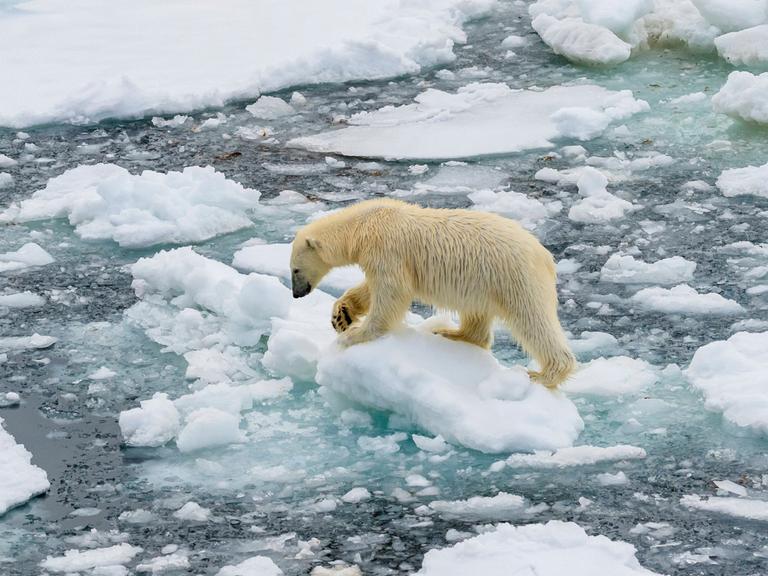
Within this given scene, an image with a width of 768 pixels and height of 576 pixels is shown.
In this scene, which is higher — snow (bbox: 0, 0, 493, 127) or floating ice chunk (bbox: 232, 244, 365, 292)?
snow (bbox: 0, 0, 493, 127)

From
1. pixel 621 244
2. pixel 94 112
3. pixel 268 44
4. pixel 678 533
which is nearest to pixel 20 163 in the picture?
pixel 94 112

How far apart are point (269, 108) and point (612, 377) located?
4.94 metres

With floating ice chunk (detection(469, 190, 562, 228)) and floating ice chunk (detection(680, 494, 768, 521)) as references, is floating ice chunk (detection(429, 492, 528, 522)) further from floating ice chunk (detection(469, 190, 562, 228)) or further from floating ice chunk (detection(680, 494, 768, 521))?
floating ice chunk (detection(469, 190, 562, 228))

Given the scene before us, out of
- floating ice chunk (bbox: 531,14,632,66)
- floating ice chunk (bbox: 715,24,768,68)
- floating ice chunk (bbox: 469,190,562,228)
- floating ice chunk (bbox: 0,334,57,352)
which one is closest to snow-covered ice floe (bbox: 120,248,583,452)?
floating ice chunk (bbox: 0,334,57,352)

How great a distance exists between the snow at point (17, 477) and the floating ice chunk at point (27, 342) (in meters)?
0.98

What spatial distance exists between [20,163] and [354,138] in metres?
2.31

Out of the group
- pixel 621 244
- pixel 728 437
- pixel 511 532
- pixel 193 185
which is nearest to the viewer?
pixel 511 532

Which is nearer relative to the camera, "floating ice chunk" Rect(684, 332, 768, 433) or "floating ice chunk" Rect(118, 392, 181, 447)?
"floating ice chunk" Rect(684, 332, 768, 433)

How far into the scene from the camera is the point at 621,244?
6.92 m

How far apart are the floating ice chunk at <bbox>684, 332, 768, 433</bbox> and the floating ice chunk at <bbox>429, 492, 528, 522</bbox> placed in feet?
3.41

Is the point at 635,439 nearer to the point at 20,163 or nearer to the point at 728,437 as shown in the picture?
the point at 728,437

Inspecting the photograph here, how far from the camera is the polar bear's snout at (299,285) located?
17.9ft

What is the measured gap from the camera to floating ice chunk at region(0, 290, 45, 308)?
6.39m

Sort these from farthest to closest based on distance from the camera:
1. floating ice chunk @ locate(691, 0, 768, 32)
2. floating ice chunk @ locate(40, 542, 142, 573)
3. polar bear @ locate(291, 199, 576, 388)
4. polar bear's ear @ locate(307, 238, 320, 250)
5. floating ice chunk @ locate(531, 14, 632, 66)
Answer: floating ice chunk @ locate(531, 14, 632, 66) → floating ice chunk @ locate(691, 0, 768, 32) → polar bear's ear @ locate(307, 238, 320, 250) → polar bear @ locate(291, 199, 576, 388) → floating ice chunk @ locate(40, 542, 142, 573)
